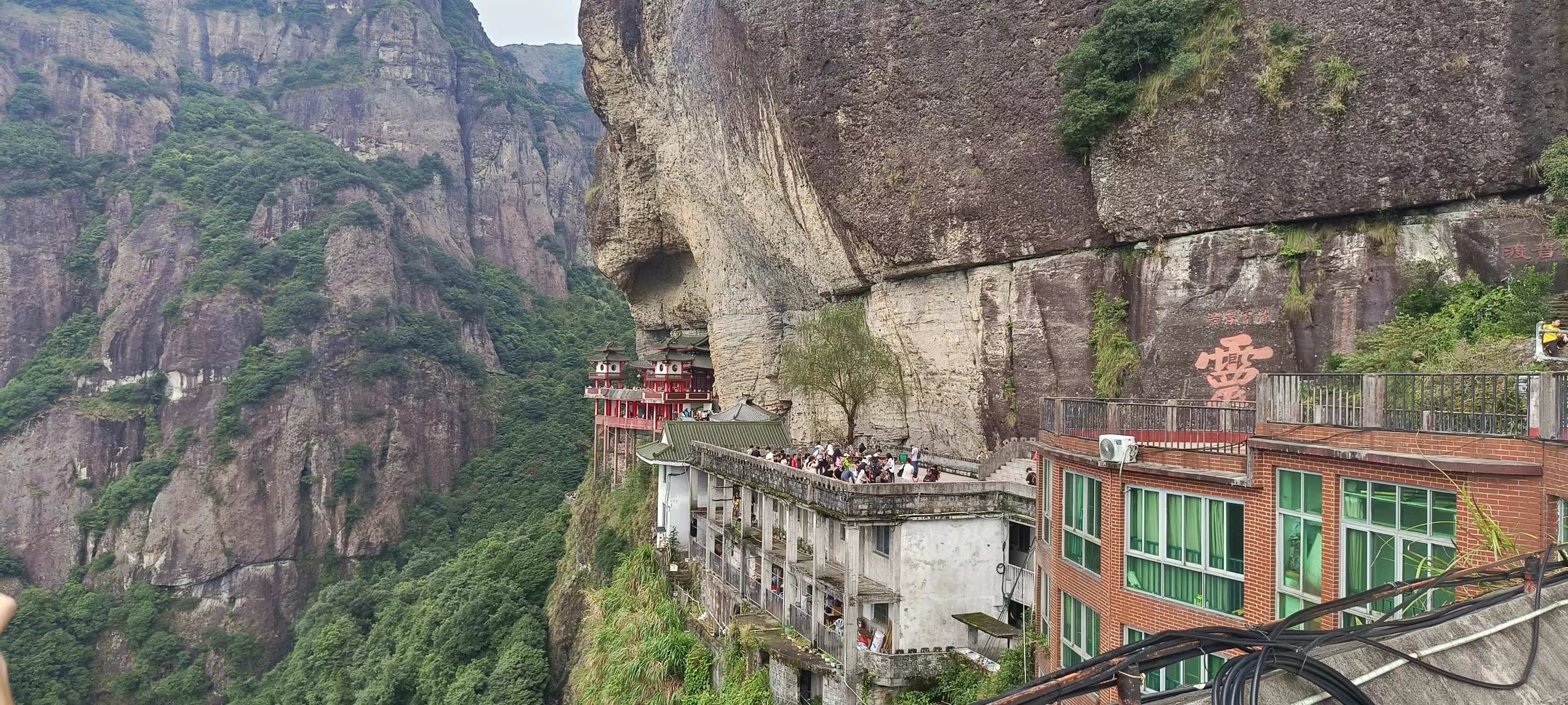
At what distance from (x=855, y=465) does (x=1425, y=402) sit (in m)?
13.9

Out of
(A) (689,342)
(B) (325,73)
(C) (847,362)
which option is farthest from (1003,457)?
(B) (325,73)

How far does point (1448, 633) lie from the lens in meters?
3.44

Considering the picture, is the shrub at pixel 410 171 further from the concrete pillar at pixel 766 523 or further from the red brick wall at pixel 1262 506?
the red brick wall at pixel 1262 506

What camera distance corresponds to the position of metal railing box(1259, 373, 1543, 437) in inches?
260

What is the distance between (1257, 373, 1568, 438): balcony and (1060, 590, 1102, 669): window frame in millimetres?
3575

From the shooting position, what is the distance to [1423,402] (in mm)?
7570

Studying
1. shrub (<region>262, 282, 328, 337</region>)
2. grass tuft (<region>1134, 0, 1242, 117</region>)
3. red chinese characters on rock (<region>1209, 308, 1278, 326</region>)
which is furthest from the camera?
shrub (<region>262, 282, 328, 337</region>)

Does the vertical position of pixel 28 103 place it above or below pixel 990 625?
above

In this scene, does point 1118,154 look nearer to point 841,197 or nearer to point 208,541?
point 841,197

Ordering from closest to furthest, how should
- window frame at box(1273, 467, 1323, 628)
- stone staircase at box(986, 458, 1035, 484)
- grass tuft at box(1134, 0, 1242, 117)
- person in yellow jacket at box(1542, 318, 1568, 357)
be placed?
window frame at box(1273, 467, 1323, 628)
person in yellow jacket at box(1542, 318, 1568, 357)
stone staircase at box(986, 458, 1035, 484)
grass tuft at box(1134, 0, 1242, 117)

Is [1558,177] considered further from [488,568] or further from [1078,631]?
[488,568]

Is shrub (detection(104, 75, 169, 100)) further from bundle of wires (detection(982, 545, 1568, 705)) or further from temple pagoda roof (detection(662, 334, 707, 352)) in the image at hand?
bundle of wires (detection(982, 545, 1568, 705))

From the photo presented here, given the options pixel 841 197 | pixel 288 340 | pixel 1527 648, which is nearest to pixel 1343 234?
pixel 841 197


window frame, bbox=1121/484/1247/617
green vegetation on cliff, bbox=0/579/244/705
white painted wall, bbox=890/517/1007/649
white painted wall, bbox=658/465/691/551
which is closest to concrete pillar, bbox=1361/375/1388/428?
window frame, bbox=1121/484/1247/617
